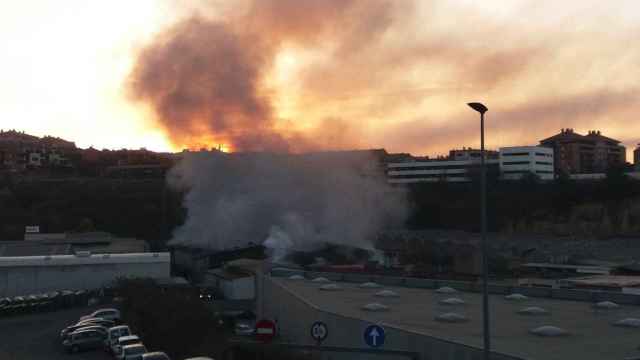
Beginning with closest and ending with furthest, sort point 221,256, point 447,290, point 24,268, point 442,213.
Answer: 1. point 447,290
2. point 24,268
3. point 221,256
4. point 442,213

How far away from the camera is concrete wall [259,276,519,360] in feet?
47.6

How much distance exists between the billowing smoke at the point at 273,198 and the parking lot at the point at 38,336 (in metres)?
28.2

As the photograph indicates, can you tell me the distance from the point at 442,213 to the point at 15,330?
60588mm

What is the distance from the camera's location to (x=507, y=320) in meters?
19.0

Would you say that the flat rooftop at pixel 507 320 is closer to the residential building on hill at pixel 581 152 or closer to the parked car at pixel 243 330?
the parked car at pixel 243 330

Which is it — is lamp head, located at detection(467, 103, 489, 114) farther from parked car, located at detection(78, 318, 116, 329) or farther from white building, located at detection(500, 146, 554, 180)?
white building, located at detection(500, 146, 554, 180)

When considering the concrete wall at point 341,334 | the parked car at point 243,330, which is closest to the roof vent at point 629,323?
the concrete wall at point 341,334

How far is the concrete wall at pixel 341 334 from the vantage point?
1451 cm

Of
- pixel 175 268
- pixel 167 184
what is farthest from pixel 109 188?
pixel 175 268

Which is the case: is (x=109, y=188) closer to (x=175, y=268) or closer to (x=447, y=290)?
(x=175, y=268)

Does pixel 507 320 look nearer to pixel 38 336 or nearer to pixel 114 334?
pixel 114 334

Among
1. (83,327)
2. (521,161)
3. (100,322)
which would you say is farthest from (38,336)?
(521,161)

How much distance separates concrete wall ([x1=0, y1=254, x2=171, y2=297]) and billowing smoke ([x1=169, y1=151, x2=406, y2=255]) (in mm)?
19262

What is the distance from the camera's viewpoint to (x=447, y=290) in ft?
86.5
